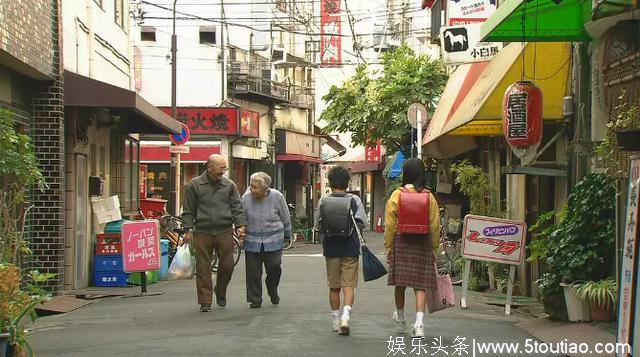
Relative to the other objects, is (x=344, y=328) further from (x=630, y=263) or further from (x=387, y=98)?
(x=387, y=98)

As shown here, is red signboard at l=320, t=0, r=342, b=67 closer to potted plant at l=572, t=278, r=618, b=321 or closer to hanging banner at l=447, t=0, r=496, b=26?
hanging banner at l=447, t=0, r=496, b=26

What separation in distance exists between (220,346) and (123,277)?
305 inches

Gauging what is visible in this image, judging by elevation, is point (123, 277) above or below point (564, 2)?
below

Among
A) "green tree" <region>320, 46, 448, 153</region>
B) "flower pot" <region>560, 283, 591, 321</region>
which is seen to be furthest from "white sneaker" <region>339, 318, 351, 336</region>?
"green tree" <region>320, 46, 448, 153</region>

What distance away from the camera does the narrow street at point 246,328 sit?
835 centimetres

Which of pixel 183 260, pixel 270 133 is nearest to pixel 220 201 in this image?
pixel 183 260

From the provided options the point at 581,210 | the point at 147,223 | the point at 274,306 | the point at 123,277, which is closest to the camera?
the point at 581,210

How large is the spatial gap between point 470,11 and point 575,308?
8.72 meters

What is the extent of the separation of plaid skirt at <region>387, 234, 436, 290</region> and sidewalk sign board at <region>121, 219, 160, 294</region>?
6327 millimetres

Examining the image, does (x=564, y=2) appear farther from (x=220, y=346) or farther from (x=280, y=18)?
(x=280, y=18)

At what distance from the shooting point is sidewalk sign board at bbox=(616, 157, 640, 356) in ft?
20.0

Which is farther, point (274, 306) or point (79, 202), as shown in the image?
point (79, 202)

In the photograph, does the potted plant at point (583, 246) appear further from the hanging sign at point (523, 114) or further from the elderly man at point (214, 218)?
the elderly man at point (214, 218)

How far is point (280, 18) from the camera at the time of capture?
42438 millimetres
